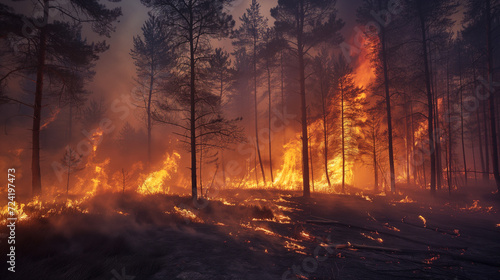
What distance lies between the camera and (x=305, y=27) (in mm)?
16469

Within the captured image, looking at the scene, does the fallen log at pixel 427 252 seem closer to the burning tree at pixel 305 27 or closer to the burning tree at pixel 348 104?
the burning tree at pixel 305 27

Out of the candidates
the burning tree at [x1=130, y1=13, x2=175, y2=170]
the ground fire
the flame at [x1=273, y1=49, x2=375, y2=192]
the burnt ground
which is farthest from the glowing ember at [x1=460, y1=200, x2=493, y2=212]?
the burning tree at [x1=130, y1=13, x2=175, y2=170]

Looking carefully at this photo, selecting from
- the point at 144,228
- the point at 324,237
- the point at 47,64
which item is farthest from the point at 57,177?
the point at 324,237

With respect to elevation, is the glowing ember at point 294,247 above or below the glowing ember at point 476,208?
above

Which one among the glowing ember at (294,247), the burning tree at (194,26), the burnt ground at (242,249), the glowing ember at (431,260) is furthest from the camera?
the burning tree at (194,26)

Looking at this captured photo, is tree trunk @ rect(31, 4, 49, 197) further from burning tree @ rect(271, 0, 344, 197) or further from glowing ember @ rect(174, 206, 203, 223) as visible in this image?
burning tree @ rect(271, 0, 344, 197)

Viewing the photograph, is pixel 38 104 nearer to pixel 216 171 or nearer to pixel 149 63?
pixel 216 171

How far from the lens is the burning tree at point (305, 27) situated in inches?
613

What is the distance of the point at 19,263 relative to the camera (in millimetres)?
3711

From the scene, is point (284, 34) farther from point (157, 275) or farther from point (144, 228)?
point (157, 275)

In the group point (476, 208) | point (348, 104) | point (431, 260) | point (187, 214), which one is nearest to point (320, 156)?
point (348, 104)

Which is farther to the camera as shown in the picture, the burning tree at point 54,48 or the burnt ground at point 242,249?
the burning tree at point 54,48

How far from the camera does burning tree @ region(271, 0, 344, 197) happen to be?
1558 centimetres

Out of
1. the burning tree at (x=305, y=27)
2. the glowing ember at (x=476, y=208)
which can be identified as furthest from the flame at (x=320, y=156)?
the glowing ember at (x=476, y=208)
